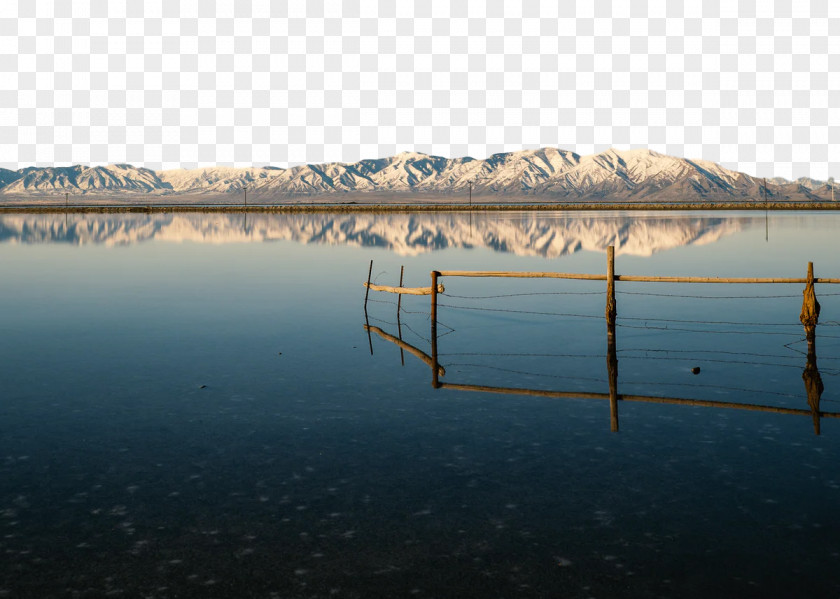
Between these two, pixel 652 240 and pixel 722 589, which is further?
pixel 652 240

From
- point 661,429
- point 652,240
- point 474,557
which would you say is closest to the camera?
point 474,557

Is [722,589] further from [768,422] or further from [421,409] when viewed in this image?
[421,409]

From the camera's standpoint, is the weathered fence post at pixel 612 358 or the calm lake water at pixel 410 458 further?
the weathered fence post at pixel 612 358

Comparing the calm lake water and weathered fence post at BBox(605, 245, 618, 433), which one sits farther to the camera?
weathered fence post at BBox(605, 245, 618, 433)

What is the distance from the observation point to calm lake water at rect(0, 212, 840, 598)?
8523 mm

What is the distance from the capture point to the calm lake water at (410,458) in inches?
336

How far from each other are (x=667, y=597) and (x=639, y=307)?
887 inches

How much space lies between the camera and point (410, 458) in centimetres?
1203

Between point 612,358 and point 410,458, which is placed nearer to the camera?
point 410,458

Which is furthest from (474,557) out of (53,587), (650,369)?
(650,369)

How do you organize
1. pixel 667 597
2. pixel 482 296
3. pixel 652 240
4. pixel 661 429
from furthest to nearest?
pixel 652 240, pixel 482 296, pixel 661 429, pixel 667 597

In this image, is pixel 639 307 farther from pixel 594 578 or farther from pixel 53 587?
pixel 53 587

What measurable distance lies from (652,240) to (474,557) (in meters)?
68.4

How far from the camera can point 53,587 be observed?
8.21 meters
